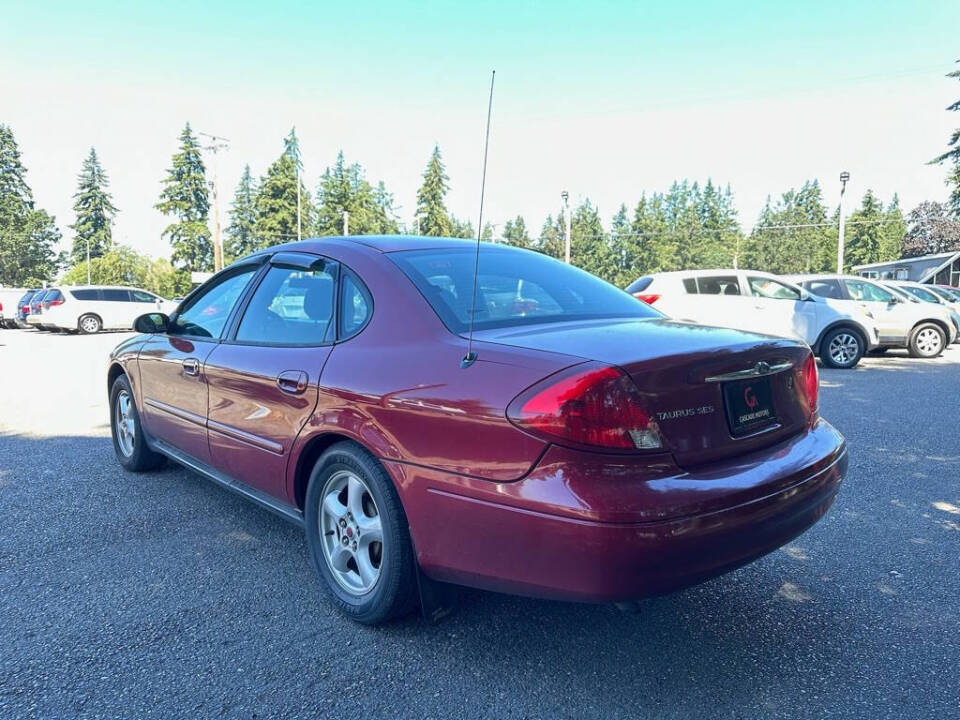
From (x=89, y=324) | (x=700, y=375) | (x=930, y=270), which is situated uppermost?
(x=930, y=270)

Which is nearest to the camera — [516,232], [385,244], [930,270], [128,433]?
[385,244]

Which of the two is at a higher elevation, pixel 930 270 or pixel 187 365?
pixel 930 270

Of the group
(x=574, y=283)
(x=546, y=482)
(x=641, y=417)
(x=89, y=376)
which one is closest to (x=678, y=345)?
(x=641, y=417)

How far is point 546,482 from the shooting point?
80.9 inches

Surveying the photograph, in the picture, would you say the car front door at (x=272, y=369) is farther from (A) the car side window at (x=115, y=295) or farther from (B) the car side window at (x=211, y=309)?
(A) the car side window at (x=115, y=295)

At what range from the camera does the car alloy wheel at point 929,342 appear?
12898 mm

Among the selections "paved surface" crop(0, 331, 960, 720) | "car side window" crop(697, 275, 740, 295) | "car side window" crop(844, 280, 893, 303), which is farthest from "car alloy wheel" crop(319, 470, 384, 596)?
"car side window" crop(844, 280, 893, 303)

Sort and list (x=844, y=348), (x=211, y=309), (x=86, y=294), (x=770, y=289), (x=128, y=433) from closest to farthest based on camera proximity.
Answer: (x=211, y=309) → (x=128, y=433) → (x=844, y=348) → (x=770, y=289) → (x=86, y=294)

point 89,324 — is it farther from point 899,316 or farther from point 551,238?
point 551,238

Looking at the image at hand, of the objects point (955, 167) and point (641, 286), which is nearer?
point (641, 286)

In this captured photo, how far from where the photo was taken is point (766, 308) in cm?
1234

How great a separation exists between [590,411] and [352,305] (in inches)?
51.9

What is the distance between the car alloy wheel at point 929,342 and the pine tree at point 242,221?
71.5 m

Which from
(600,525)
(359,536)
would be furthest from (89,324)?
(600,525)
